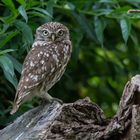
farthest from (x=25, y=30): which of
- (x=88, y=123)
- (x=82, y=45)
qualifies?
(x=82, y=45)

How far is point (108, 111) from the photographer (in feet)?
25.5

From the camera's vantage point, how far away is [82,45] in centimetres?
728

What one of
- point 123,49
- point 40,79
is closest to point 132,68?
point 123,49

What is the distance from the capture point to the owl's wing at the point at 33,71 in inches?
211

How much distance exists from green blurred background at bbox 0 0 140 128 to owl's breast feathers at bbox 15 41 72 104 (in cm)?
8

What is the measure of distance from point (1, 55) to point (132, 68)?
105 inches

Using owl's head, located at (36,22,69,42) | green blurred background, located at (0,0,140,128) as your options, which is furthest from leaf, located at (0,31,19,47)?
owl's head, located at (36,22,69,42)

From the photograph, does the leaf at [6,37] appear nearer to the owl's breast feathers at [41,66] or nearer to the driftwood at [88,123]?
the owl's breast feathers at [41,66]

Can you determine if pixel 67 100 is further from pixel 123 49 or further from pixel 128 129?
pixel 128 129

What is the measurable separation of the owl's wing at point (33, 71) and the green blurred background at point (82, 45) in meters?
0.08

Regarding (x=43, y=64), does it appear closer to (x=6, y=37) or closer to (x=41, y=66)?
(x=41, y=66)

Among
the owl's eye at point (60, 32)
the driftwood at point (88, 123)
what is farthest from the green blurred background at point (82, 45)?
the driftwood at point (88, 123)

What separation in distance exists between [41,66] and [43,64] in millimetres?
28

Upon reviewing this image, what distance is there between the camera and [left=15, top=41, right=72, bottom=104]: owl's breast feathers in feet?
17.8
